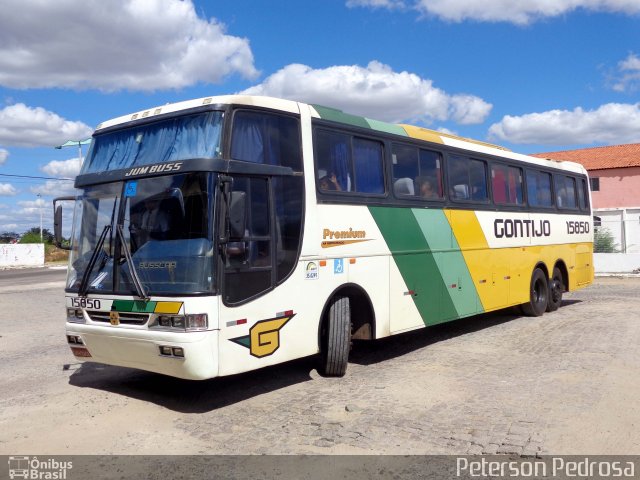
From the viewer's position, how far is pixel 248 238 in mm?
6406

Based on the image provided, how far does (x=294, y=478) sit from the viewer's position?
15.3 feet

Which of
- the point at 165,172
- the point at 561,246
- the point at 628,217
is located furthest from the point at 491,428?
the point at 628,217

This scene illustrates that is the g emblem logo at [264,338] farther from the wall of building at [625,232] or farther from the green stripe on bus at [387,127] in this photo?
the wall of building at [625,232]

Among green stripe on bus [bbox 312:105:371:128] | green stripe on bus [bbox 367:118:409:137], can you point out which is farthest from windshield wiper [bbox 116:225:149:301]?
green stripe on bus [bbox 367:118:409:137]

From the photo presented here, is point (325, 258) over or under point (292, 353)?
over

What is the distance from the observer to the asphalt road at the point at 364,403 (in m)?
5.41

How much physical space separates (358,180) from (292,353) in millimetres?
2490

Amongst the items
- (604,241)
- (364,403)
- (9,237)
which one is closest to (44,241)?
(9,237)

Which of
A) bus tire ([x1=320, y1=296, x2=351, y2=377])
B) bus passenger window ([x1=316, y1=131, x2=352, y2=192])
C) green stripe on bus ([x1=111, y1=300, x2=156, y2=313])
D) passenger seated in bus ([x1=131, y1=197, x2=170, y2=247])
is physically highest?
bus passenger window ([x1=316, y1=131, x2=352, y2=192])

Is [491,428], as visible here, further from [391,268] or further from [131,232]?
[131,232]

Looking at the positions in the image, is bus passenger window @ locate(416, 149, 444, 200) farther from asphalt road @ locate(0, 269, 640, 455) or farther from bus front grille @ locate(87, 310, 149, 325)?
bus front grille @ locate(87, 310, 149, 325)

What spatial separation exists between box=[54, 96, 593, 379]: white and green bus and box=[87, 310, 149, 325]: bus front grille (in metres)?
0.02

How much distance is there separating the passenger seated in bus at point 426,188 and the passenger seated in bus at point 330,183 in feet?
6.55

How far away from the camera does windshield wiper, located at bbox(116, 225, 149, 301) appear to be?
6.17 m
